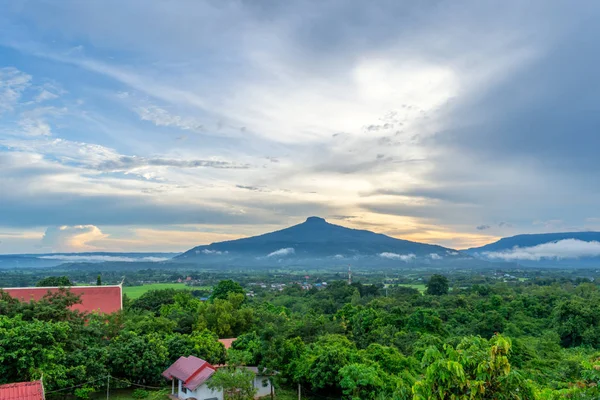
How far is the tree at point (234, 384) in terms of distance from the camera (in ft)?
45.0

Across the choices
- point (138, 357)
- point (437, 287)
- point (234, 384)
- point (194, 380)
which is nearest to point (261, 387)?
point (194, 380)

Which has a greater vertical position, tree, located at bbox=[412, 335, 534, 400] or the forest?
tree, located at bbox=[412, 335, 534, 400]

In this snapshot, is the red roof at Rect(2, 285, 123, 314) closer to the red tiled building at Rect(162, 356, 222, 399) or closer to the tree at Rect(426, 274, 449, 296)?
the red tiled building at Rect(162, 356, 222, 399)

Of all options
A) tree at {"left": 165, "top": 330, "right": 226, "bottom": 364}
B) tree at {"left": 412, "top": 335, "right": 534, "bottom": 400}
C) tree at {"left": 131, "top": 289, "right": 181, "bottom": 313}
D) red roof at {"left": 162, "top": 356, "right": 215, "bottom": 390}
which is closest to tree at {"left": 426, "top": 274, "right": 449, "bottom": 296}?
tree at {"left": 131, "top": 289, "right": 181, "bottom": 313}

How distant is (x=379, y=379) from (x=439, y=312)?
19.1m

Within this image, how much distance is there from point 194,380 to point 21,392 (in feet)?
22.0

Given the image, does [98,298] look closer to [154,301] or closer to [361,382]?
[154,301]

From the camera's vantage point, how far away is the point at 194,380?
14922mm

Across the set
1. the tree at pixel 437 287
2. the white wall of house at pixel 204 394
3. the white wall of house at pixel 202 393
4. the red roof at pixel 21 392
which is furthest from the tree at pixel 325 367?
the tree at pixel 437 287

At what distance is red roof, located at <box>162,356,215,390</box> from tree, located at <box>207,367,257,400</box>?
90 centimetres

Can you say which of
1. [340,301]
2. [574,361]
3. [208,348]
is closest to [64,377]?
[208,348]

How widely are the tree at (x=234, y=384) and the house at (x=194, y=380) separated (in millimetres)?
605

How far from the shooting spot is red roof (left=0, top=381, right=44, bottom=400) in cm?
891

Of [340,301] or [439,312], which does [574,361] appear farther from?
[340,301]
